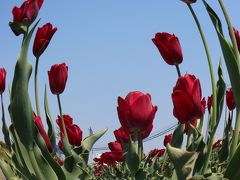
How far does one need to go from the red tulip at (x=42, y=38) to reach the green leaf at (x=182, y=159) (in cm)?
77

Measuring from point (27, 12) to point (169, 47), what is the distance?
0.44 metres

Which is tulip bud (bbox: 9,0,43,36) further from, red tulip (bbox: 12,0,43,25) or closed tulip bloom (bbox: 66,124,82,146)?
closed tulip bloom (bbox: 66,124,82,146)

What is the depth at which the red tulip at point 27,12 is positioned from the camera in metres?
1.57

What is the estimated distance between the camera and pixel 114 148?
7.39 feet

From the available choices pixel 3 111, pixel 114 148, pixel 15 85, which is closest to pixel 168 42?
pixel 15 85

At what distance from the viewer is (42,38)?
5.35 ft

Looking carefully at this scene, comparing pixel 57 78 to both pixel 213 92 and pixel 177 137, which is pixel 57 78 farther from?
pixel 213 92

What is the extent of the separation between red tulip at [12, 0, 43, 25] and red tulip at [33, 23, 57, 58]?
0.20 ft

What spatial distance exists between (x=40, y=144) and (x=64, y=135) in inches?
8.1

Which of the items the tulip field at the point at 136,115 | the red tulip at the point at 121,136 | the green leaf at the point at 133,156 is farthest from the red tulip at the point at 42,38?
the green leaf at the point at 133,156

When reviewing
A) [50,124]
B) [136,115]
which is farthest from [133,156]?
[50,124]

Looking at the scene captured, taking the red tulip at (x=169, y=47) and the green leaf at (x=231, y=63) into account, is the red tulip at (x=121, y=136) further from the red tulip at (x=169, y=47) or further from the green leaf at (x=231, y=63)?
the green leaf at (x=231, y=63)

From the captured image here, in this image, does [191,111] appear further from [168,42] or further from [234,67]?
[168,42]

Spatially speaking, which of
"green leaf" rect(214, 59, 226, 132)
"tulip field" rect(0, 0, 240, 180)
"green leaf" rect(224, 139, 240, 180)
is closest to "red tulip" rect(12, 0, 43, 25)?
"tulip field" rect(0, 0, 240, 180)
